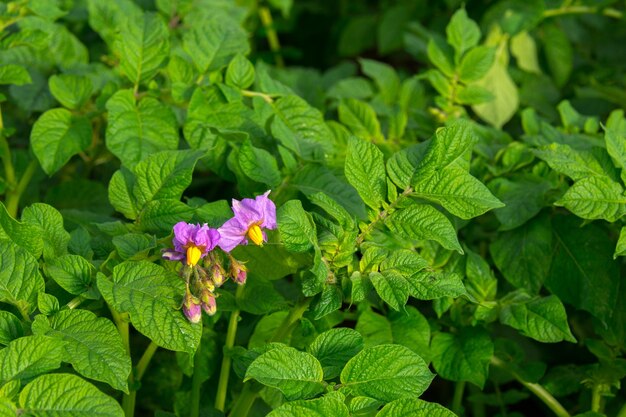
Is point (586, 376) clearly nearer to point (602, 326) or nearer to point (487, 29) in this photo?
point (602, 326)

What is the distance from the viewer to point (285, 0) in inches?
101

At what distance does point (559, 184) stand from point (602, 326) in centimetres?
26

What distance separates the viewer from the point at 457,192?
132 cm

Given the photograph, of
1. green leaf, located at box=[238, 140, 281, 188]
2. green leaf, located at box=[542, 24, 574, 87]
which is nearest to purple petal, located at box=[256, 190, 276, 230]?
green leaf, located at box=[238, 140, 281, 188]

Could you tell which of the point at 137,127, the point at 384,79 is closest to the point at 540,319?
the point at 137,127

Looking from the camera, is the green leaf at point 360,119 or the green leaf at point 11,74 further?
the green leaf at point 360,119

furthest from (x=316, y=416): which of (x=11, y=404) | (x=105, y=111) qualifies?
(x=105, y=111)

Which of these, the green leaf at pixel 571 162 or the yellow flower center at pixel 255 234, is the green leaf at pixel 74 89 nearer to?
the yellow flower center at pixel 255 234

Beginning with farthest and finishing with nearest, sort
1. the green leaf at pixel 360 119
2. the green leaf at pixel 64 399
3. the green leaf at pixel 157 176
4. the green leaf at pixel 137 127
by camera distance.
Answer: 1. the green leaf at pixel 360 119
2. the green leaf at pixel 137 127
3. the green leaf at pixel 157 176
4. the green leaf at pixel 64 399

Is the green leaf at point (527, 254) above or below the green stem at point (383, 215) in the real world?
below

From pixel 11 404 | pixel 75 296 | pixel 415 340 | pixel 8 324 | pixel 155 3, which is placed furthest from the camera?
pixel 155 3

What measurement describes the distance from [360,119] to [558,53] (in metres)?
1.02

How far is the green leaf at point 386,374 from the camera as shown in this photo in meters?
1.20

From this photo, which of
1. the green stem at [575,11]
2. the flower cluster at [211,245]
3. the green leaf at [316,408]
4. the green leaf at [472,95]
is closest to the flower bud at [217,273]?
the flower cluster at [211,245]
